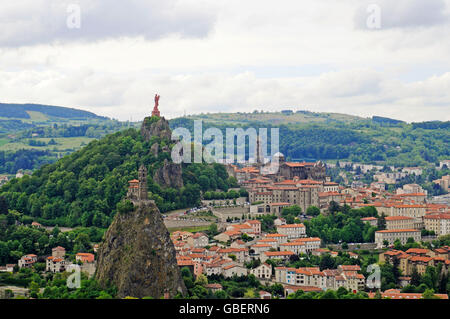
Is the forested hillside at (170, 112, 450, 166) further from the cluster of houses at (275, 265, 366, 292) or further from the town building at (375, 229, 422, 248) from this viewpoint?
the cluster of houses at (275, 265, 366, 292)

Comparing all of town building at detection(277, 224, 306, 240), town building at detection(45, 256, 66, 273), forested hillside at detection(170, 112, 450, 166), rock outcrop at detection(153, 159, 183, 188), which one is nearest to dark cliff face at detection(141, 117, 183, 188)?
rock outcrop at detection(153, 159, 183, 188)

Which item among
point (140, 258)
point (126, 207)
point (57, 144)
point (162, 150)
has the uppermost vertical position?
point (57, 144)

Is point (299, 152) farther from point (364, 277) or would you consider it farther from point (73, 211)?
point (364, 277)

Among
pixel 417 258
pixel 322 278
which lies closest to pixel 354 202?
pixel 417 258

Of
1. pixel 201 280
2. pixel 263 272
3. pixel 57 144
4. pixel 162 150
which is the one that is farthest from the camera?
pixel 57 144

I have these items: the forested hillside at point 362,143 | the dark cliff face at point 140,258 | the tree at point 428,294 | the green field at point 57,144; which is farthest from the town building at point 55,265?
the forested hillside at point 362,143

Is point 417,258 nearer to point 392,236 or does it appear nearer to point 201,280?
point 392,236
